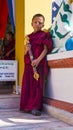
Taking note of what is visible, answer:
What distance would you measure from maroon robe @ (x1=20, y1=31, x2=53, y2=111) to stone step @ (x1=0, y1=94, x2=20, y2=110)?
0.25 meters

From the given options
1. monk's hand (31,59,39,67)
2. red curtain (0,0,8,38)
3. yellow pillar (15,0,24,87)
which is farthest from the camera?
red curtain (0,0,8,38)

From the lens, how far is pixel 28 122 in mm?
3639

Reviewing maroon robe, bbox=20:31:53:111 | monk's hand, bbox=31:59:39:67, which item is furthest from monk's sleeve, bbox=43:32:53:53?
monk's hand, bbox=31:59:39:67

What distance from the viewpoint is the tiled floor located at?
334 cm

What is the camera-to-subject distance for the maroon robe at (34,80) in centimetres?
432

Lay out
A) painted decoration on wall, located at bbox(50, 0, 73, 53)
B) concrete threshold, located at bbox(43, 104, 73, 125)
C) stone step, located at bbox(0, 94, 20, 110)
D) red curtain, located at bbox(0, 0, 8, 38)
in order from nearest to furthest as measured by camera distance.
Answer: concrete threshold, located at bbox(43, 104, 73, 125) → painted decoration on wall, located at bbox(50, 0, 73, 53) → stone step, located at bbox(0, 94, 20, 110) → red curtain, located at bbox(0, 0, 8, 38)

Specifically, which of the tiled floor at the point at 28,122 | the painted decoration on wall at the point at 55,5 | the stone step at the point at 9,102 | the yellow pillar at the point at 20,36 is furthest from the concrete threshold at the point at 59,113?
the painted decoration on wall at the point at 55,5

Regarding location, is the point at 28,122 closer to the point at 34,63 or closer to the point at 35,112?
the point at 35,112

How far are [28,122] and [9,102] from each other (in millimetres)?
1075

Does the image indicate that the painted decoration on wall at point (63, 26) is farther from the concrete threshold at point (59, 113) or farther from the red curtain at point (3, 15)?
the red curtain at point (3, 15)

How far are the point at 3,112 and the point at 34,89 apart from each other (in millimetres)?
483

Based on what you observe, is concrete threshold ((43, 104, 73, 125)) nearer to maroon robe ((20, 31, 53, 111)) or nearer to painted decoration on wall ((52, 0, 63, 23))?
maroon robe ((20, 31, 53, 111))

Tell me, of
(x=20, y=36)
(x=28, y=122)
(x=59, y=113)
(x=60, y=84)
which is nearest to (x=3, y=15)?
(x=20, y=36)

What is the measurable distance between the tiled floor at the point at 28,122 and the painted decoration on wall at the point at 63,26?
83 cm
